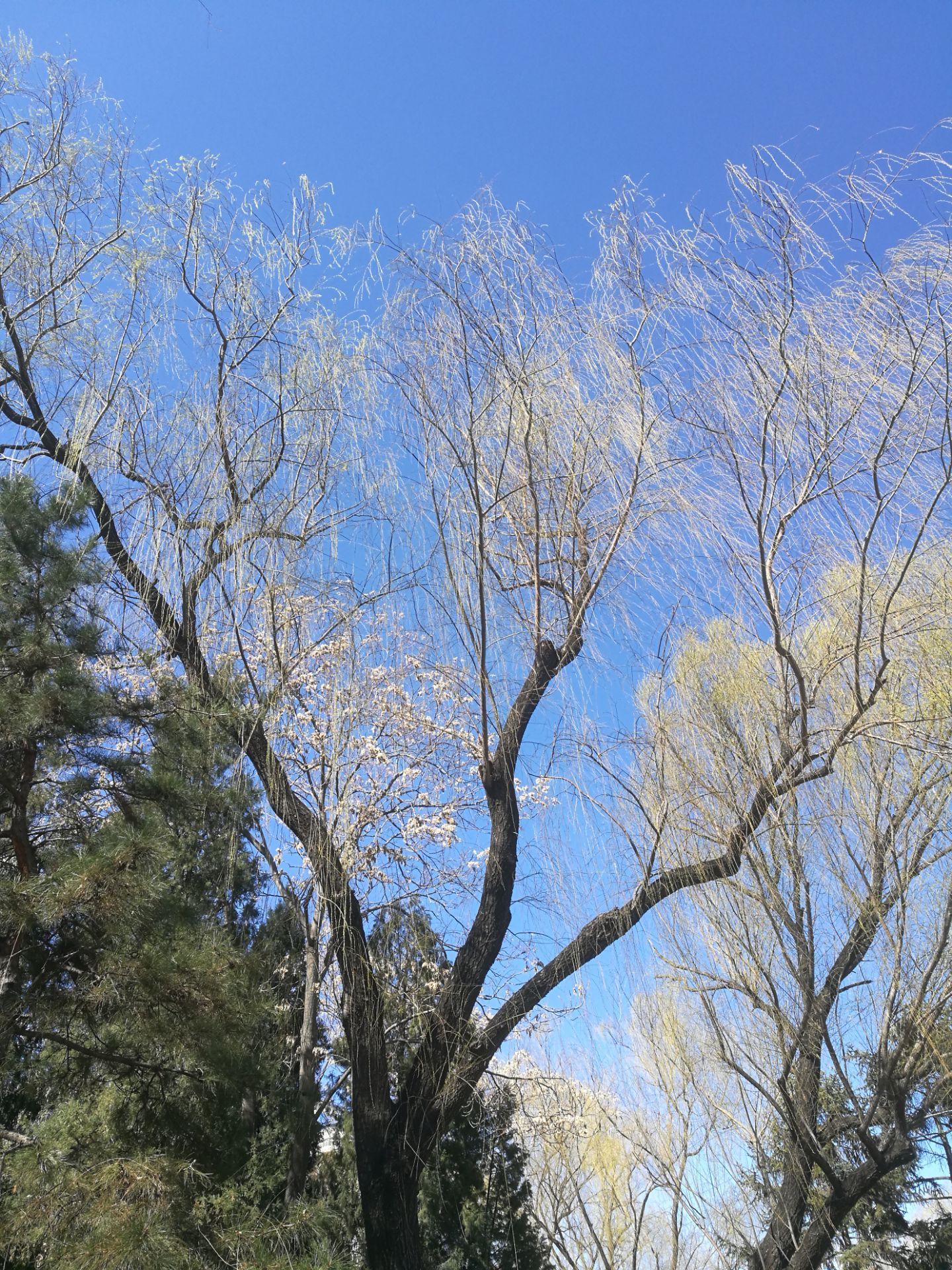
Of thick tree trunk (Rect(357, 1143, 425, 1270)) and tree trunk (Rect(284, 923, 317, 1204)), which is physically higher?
tree trunk (Rect(284, 923, 317, 1204))

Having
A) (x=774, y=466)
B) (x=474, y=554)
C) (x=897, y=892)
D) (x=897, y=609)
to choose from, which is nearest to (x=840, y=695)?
(x=897, y=609)

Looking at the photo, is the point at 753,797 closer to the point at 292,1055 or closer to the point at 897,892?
the point at 897,892

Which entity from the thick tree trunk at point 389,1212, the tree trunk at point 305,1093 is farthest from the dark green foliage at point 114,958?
the tree trunk at point 305,1093

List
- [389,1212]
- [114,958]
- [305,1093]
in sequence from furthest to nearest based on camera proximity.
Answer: [305,1093] < [389,1212] < [114,958]

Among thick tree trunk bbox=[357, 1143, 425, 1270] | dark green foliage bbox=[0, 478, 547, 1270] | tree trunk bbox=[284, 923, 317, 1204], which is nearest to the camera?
dark green foliage bbox=[0, 478, 547, 1270]

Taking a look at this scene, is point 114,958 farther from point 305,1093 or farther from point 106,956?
point 305,1093

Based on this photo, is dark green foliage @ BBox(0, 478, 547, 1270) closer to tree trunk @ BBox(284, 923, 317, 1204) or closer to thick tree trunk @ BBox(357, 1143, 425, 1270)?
thick tree trunk @ BBox(357, 1143, 425, 1270)

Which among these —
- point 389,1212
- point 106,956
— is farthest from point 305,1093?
point 106,956

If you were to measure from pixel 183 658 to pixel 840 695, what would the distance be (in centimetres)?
304

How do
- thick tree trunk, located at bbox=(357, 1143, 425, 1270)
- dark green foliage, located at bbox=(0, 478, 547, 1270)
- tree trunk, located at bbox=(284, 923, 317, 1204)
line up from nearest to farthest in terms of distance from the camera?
dark green foliage, located at bbox=(0, 478, 547, 1270) → thick tree trunk, located at bbox=(357, 1143, 425, 1270) → tree trunk, located at bbox=(284, 923, 317, 1204)

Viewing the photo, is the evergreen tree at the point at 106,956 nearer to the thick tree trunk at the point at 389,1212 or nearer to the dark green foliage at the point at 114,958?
the dark green foliage at the point at 114,958

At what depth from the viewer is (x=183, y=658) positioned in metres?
4.07

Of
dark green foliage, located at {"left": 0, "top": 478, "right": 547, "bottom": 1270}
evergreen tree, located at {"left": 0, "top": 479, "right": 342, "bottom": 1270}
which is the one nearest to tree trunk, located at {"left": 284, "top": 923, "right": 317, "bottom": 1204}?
dark green foliage, located at {"left": 0, "top": 478, "right": 547, "bottom": 1270}

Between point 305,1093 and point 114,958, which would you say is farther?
point 305,1093
